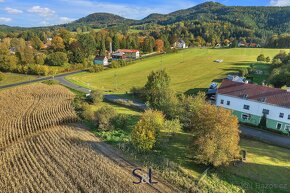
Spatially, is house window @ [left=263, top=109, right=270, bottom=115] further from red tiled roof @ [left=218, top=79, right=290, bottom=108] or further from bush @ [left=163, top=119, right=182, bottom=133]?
bush @ [left=163, top=119, right=182, bottom=133]

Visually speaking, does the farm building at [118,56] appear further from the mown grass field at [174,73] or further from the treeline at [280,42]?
the treeline at [280,42]

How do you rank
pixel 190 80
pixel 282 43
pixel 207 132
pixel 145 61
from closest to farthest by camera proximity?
pixel 207 132
pixel 190 80
pixel 145 61
pixel 282 43

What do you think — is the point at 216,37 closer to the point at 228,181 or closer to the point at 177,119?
the point at 177,119

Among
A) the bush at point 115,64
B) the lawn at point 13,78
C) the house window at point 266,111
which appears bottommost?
the lawn at point 13,78

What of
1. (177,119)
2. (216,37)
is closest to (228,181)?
(177,119)

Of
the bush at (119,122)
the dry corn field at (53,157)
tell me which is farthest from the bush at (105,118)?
the dry corn field at (53,157)
